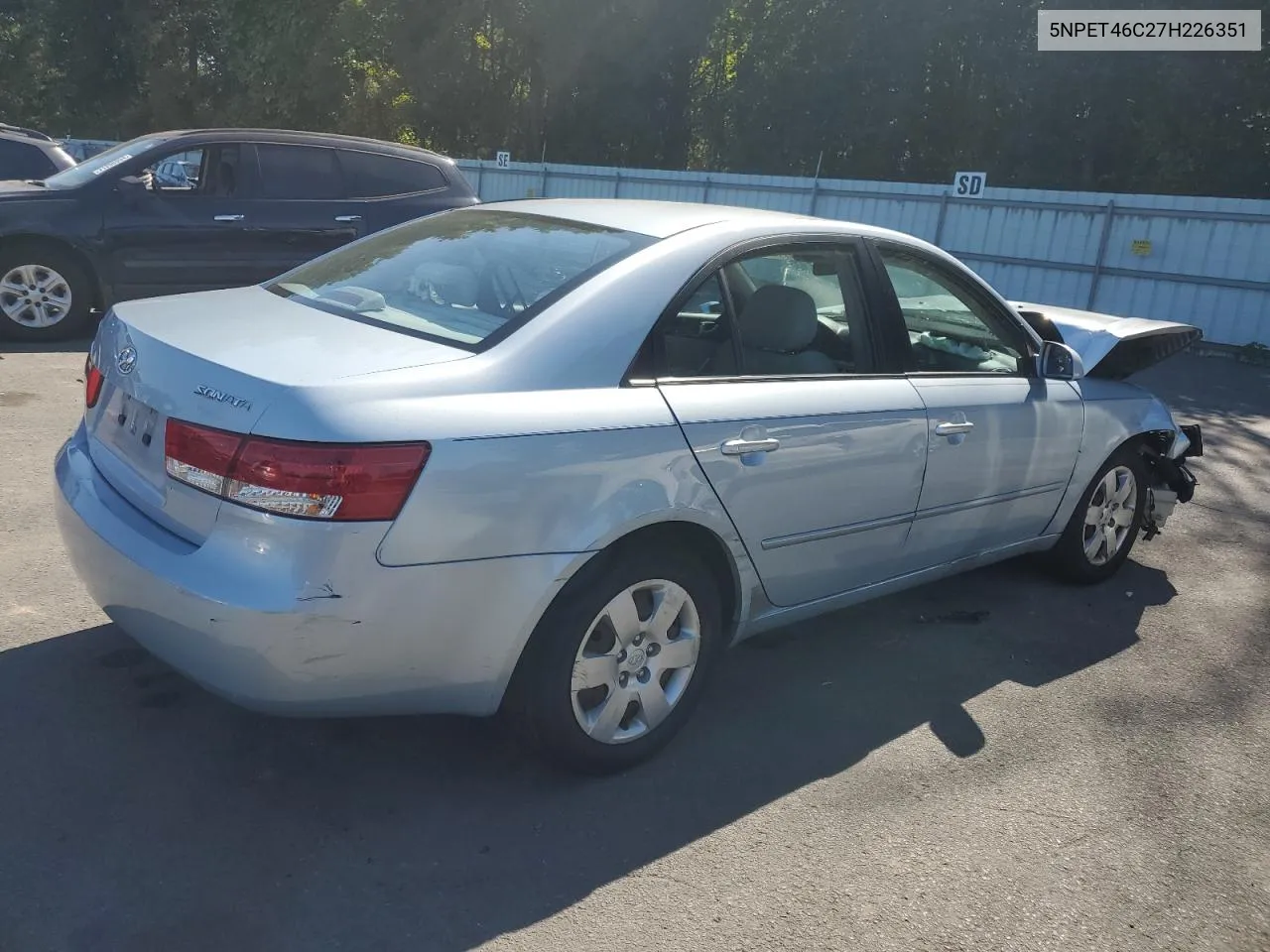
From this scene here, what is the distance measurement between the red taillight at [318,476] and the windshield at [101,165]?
7316 millimetres

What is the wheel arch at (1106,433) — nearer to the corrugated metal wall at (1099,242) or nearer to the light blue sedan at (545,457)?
the light blue sedan at (545,457)

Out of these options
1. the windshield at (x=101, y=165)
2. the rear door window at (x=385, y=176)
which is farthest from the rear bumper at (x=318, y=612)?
the rear door window at (x=385, y=176)

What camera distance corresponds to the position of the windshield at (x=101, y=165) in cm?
888

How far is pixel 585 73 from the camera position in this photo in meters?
31.0

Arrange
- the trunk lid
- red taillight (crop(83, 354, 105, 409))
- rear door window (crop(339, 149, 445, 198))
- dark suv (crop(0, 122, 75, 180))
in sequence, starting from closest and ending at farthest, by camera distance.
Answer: the trunk lid, red taillight (crop(83, 354, 105, 409)), rear door window (crop(339, 149, 445, 198)), dark suv (crop(0, 122, 75, 180))

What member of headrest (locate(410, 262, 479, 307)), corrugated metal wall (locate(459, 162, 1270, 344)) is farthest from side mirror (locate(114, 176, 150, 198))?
corrugated metal wall (locate(459, 162, 1270, 344))

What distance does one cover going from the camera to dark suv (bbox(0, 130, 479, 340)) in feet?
28.4

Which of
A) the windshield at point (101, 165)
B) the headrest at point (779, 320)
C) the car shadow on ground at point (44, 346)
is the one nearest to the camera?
the headrest at point (779, 320)

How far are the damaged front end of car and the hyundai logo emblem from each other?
4230 mm

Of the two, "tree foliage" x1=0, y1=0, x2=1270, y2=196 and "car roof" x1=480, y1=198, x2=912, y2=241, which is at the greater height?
"tree foliage" x1=0, y1=0, x2=1270, y2=196

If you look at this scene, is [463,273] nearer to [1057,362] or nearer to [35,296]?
[1057,362]

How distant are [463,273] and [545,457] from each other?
96 centimetres

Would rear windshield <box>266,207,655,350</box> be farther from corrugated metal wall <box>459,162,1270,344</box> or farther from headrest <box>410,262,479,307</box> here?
corrugated metal wall <box>459,162,1270,344</box>

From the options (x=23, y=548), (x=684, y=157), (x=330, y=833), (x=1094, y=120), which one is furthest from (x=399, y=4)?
(x=330, y=833)
